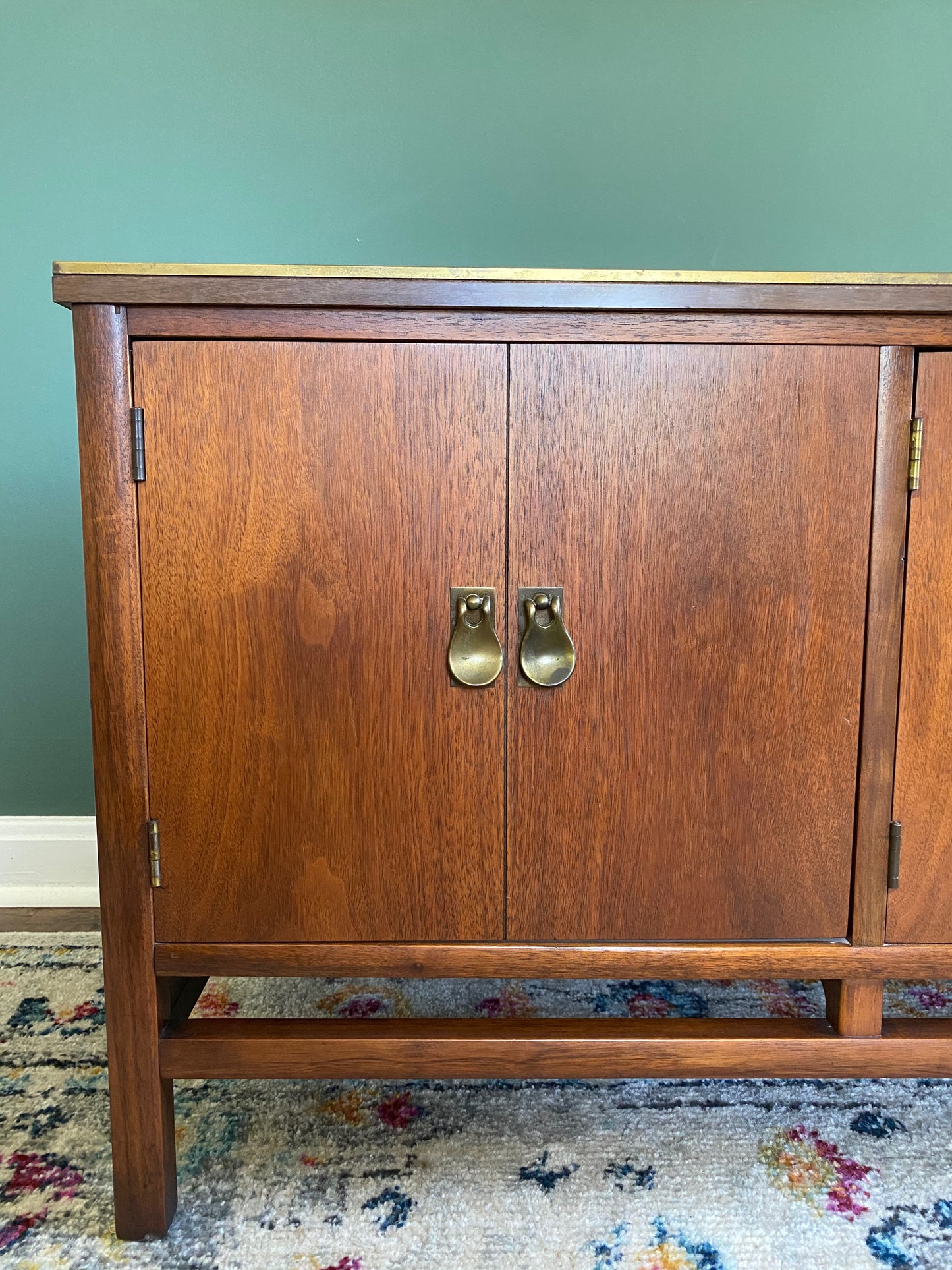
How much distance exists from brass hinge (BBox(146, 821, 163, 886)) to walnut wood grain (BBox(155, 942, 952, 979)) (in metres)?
0.07

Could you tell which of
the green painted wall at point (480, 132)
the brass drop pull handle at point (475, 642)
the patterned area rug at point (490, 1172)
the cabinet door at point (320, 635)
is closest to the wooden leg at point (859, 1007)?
the patterned area rug at point (490, 1172)

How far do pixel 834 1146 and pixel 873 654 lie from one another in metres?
0.57

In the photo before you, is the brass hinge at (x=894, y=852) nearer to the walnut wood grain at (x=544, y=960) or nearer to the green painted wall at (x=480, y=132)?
the walnut wood grain at (x=544, y=960)

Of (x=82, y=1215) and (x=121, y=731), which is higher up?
(x=121, y=731)

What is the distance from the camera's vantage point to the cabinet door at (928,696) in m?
0.74

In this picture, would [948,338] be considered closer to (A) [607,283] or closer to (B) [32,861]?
(A) [607,283]

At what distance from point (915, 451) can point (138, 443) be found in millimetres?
688

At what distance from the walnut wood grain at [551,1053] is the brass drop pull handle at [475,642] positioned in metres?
0.35

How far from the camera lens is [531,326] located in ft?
2.37

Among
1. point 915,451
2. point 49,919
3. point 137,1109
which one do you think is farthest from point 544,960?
point 49,919

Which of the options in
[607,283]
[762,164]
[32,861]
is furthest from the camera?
[32,861]

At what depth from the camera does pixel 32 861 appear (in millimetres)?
1519

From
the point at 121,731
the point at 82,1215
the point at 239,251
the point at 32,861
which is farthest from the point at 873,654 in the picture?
the point at 32,861

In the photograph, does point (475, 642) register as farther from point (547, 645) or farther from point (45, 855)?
point (45, 855)
